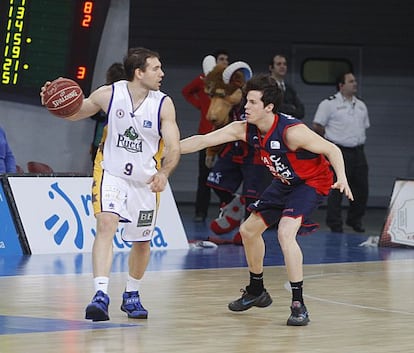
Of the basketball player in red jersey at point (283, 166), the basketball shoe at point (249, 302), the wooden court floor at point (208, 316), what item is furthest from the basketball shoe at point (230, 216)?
the basketball player in red jersey at point (283, 166)

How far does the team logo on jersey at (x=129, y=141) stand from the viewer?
31.9ft

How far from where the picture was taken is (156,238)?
1570 cm

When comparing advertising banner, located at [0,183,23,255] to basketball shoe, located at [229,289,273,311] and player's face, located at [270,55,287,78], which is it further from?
player's face, located at [270,55,287,78]

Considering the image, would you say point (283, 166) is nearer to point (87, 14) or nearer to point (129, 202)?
point (129, 202)

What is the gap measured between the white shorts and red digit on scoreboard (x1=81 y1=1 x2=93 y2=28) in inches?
347

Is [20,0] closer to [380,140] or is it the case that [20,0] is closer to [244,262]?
[244,262]

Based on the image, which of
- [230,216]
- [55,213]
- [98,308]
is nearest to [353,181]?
[230,216]

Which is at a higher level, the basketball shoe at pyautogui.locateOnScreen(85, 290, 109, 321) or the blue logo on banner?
the basketball shoe at pyautogui.locateOnScreen(85, 290, 109, 321)

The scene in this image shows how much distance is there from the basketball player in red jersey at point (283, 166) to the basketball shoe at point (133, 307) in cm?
85

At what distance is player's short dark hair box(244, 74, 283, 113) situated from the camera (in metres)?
10.0

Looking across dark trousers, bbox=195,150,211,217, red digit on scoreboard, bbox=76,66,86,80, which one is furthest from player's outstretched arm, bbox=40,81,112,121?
dark trousers, bbox=195,150,211,217

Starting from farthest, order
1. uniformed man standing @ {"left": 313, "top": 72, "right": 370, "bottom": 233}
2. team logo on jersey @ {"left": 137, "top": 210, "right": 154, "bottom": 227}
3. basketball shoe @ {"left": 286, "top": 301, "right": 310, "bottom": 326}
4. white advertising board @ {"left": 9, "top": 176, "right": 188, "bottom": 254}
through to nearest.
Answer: uniformed man standing @ {"left": 313, "top": 72, "right": 370, "bottom": 233} < white advertising board @ {"left": 9, "top": 176, "right": 188, "bottom": 254} < team logo on jersey @ {"left": 137, "top": 210, "right": 154, "bottom": 227} < basketball shoe @ {"left": 286, "top": 301, "right": 310, "bottom": 326}

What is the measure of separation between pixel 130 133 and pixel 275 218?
4.65 ft

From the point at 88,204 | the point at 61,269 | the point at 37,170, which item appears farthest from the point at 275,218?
the point at 37,170
